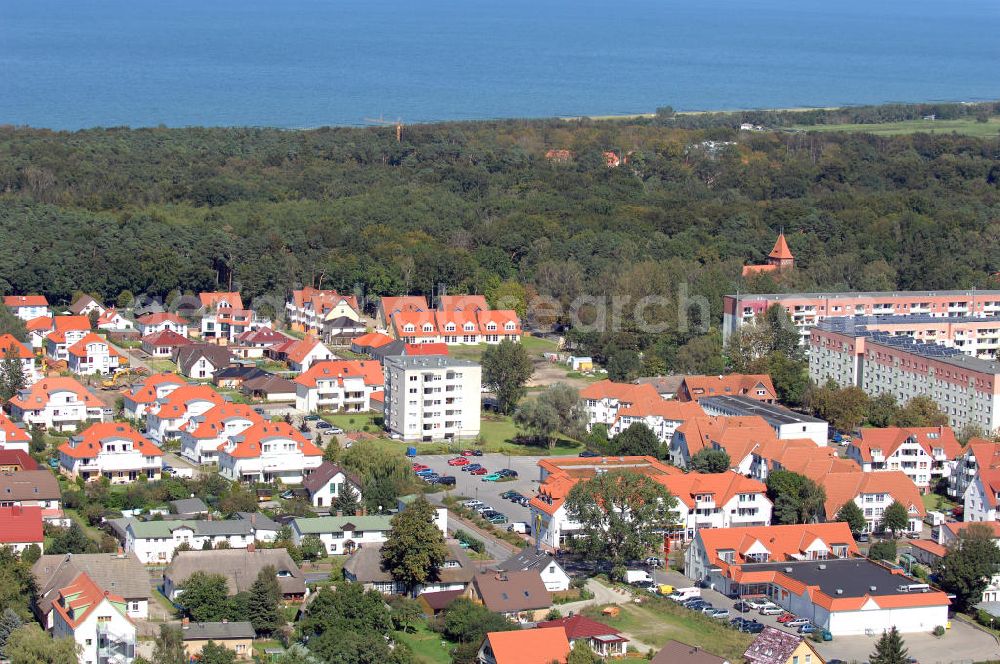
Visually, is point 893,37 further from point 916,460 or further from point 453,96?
point 916,460

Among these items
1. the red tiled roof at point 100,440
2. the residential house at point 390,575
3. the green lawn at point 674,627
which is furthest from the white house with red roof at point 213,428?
the green lawn at point 674,627

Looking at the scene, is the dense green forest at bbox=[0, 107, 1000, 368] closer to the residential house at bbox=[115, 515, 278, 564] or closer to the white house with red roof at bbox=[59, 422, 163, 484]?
the white house with red roof at bbox=[59, 422, 163, 484]

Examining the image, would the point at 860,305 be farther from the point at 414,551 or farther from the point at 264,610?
the point at 264,610

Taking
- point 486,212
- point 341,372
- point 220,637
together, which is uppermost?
point 486,212

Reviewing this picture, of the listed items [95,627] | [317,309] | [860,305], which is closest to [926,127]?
[860,305]

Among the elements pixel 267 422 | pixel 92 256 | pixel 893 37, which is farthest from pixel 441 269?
pixel 893 37

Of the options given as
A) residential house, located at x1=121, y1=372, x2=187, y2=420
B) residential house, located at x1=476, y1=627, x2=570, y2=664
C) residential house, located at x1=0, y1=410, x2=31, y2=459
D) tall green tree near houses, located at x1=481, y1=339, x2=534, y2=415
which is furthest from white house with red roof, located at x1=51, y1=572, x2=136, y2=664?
tall green tree near houses, located at x1=481, y1=339, x2=534, y2=415
